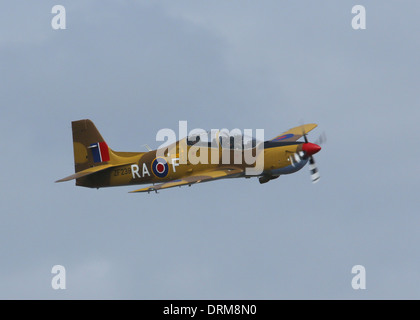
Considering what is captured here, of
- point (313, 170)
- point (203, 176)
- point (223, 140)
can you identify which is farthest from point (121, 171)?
point (313, 170)

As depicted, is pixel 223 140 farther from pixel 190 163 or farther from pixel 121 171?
pixel 121 171

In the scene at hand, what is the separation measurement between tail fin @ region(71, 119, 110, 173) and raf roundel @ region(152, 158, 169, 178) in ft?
9.48

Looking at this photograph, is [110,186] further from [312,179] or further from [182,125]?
[312,179]

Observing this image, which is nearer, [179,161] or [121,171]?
[179,161]

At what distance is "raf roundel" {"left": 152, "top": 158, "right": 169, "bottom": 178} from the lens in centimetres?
4094

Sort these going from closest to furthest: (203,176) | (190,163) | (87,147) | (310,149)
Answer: (310,149) < (203,176) < (190,163) < (87,147)

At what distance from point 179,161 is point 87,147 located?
5.12m

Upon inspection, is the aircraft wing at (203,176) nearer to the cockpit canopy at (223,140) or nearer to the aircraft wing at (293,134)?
the cockpit canopy at (223,140)

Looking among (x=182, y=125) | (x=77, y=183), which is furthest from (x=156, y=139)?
(x=77, y=183)

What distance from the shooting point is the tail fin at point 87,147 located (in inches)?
1698

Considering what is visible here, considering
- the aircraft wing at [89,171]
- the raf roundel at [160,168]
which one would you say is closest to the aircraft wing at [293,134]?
the raf roundel at [160,168]

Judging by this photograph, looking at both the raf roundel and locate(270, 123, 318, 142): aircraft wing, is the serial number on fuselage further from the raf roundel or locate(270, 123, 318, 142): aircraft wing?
locate(270, 123, 318, 142): aircraft wing

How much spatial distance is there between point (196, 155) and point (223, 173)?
5.79 feet

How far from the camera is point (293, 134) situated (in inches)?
1713
